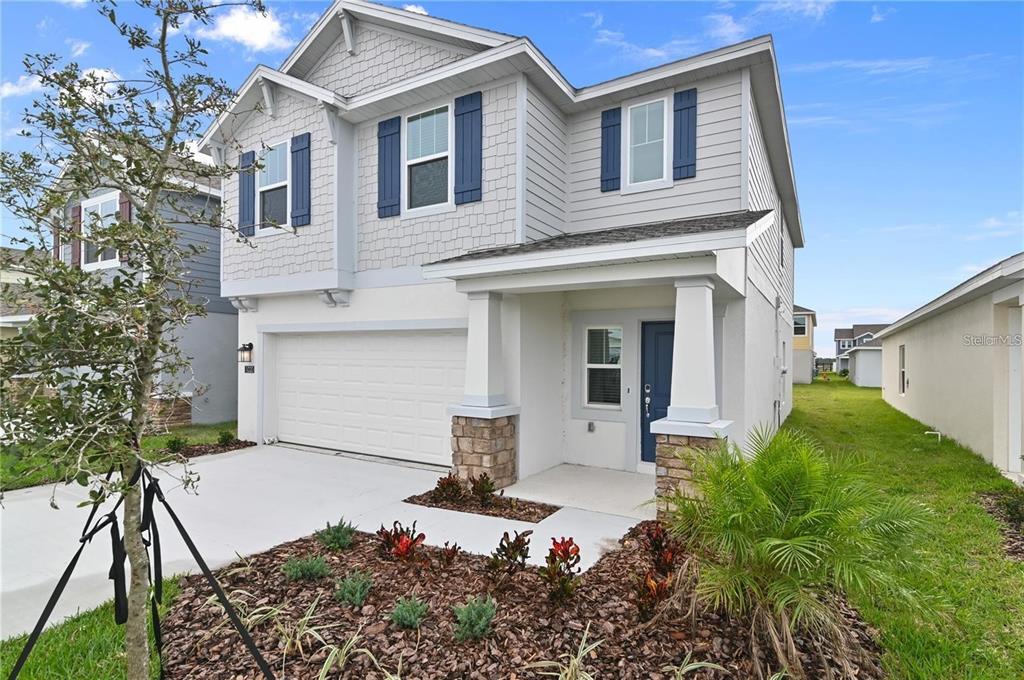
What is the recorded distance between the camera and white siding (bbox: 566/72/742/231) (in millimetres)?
7230

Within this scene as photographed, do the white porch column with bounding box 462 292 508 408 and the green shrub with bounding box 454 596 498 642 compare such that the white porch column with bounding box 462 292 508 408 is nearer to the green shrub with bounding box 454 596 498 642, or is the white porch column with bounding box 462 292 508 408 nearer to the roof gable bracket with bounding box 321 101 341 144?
the green shrub with bounding box 454 596 498 642

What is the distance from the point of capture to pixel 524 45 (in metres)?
7.09

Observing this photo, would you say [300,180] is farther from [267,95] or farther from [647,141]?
[647,141]

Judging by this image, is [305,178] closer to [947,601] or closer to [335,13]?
[335,13]

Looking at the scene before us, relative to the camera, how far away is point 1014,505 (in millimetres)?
5797

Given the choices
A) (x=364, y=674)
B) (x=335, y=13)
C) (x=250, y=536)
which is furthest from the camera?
(x=335, y=13)

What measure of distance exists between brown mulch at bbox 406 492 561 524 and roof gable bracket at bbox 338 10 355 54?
739 cm

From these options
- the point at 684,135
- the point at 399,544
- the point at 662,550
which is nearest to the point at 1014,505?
the point at 662,550

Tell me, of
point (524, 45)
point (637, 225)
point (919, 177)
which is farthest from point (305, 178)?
point (919, 177)

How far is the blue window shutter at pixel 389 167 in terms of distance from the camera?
8578 millimetres

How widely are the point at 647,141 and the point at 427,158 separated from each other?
3.29 metres

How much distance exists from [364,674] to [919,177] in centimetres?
2077

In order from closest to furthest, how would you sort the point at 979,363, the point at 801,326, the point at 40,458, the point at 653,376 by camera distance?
1. the point at 40,458
2. the point at 653,376
3. the point at 979,363
4. the point at 801,326

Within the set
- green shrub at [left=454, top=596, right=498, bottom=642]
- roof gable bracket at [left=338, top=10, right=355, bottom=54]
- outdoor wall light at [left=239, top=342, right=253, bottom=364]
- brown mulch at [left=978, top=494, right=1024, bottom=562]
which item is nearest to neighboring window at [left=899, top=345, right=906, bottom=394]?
brown mulch at [left=978, top=494, right=1024, bottom=562]
